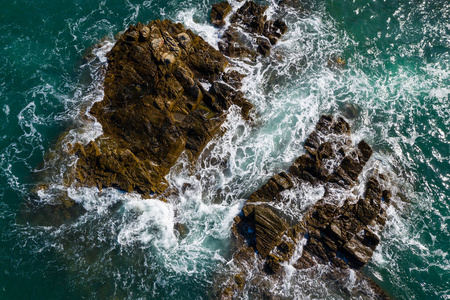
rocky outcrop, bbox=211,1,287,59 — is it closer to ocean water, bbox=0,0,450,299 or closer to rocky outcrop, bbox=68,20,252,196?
ocean water, bbox=0,0,450,299

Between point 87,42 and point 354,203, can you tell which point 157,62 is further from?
point 354,203

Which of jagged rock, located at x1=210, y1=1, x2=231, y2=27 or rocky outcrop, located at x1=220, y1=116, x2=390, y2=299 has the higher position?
jagged rock, located at x1=210, y1=1, x2=231, y2=27

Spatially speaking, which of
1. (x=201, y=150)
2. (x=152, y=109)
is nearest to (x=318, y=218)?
(x=201, y=150)

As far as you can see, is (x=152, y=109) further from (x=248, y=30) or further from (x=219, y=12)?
(x=219, y=12)

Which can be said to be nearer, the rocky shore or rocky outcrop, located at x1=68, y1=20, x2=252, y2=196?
the rocky shore

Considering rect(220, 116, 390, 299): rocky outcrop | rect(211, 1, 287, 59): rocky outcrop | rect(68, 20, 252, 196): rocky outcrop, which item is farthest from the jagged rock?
rect(220, 116, 390, 299): rocky outcrop

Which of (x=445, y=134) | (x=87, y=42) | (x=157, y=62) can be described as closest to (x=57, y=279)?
(x=157, y=62)
